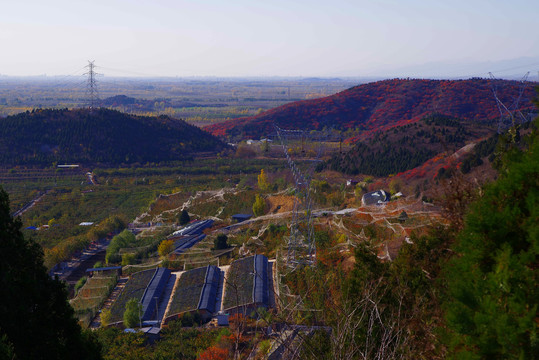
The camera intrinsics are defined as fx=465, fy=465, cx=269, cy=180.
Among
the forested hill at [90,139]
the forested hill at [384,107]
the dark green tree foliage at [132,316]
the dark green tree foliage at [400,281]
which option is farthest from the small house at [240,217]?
the forested hill at [384,107]

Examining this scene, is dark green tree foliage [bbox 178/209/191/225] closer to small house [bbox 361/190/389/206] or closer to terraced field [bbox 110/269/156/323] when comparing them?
terraced field [bbox 110/269/156/323]

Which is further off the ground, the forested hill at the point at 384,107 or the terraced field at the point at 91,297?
the forested hill at the point at 384,107

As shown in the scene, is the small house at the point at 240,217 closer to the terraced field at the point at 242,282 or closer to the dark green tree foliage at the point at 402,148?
the terraced field at the point at 242,282

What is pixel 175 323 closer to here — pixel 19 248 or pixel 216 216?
pixel 19 248

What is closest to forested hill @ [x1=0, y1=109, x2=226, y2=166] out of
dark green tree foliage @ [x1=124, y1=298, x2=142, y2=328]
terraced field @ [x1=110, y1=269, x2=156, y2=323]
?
terraced field @ [x1=110, y1=269, x2=156, y2=323]

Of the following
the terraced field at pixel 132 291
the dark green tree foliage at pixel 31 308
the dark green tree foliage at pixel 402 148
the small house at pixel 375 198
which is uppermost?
the dark green tree foliage at pixel 31 308

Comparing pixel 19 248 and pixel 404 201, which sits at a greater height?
pixel 19 248

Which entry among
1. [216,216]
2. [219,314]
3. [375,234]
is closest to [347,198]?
[216,216]

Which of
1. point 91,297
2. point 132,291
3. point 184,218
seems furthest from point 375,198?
point 91,297
